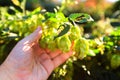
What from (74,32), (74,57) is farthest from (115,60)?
(74,32)

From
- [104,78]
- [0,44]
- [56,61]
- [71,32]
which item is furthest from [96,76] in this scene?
[0,44]

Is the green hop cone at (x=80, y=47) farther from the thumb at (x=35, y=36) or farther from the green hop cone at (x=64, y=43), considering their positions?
the thumb at (x=35, y=36)

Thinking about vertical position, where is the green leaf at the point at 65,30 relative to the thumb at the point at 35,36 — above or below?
above

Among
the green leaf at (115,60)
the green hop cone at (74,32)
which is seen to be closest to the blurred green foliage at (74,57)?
the green leaf at (115,60)

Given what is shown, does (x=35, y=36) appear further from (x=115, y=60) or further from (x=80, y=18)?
(x=115, y=60)

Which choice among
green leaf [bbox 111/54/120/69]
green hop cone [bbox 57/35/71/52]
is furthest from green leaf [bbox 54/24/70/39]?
green leaf [bbox 111/54/120/69]

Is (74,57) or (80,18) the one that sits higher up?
(80,18)

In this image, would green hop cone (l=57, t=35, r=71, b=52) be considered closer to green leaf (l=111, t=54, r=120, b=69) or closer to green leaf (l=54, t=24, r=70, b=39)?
green leaf (l=54, t=24, r=70, b=39)
